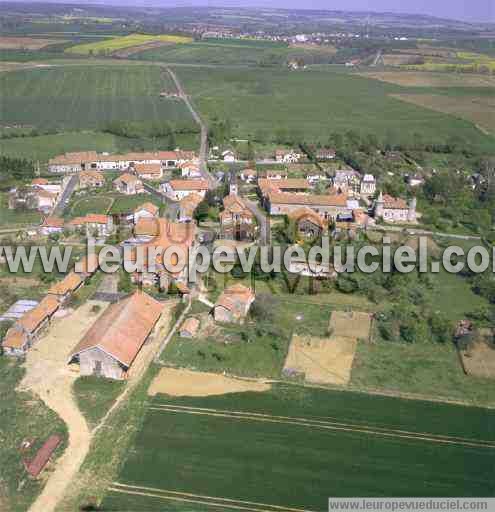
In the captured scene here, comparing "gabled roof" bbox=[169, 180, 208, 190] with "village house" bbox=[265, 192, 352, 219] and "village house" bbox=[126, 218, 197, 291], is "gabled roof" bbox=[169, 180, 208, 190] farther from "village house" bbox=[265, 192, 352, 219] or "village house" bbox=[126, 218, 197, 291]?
"village house" bbox=[126, 218, 197, 291]

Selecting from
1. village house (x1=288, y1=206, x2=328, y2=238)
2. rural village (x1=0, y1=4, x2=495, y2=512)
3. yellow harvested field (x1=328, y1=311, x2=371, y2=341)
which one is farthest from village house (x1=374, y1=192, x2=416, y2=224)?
yellow harvested field (x1=328, y1=311, x2=371, y2=341)

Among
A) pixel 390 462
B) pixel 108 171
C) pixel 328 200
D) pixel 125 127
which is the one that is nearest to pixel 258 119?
pixel 125 127

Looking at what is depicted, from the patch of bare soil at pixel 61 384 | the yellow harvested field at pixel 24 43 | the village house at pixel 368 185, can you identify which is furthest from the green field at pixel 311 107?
the patch of bare soil at pixel 61 384

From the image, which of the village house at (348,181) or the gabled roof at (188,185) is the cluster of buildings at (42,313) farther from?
the village house at (348,181)

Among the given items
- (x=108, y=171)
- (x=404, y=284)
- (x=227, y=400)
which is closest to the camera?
(x=227, y=400)

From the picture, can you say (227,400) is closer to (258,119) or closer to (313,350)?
(313,350)

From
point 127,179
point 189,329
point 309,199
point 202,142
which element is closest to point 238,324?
point 189,329

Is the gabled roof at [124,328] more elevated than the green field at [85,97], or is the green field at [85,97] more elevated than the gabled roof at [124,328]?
the gabled roof at [124,328]
